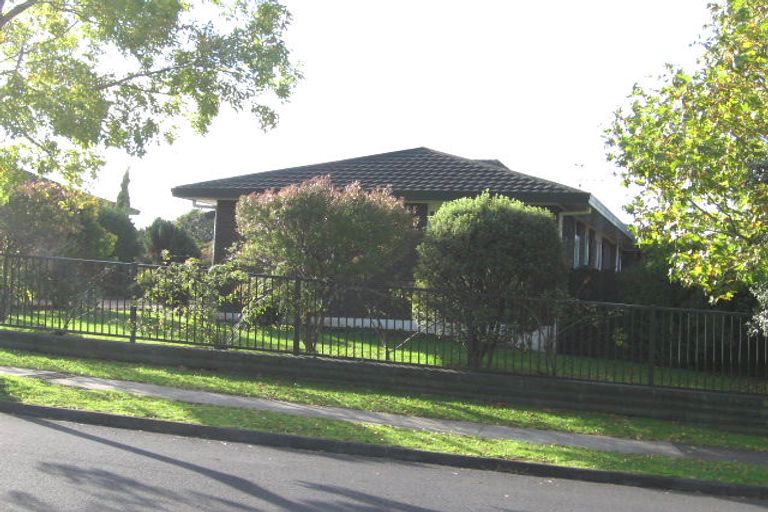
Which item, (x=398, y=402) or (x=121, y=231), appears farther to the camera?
(x=121, y=231)

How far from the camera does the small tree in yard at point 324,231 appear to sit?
12680mm

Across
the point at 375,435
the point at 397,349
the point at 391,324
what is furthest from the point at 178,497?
the point at 391,324

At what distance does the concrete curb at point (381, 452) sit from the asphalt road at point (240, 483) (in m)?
0.15

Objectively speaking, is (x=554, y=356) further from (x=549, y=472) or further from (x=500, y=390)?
(x=549, y=472)

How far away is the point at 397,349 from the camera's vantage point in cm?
1169

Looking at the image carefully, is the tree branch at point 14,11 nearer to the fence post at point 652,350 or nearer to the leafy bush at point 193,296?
the leafy bush at point 193,296

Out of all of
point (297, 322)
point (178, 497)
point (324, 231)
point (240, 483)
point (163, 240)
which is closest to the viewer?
point (178, 497)

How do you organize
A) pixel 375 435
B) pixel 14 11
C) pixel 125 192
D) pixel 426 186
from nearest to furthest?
pixel 375 435 < pixel 14 11 < pixel 426 186 < pixel 125 192

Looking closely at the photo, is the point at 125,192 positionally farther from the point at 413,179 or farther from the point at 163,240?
the point at 413,179

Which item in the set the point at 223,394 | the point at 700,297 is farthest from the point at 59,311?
the point at 700,297

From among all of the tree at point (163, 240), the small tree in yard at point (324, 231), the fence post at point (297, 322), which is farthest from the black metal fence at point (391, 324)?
the tree at point (163, 240)

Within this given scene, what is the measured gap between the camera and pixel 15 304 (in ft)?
42.6

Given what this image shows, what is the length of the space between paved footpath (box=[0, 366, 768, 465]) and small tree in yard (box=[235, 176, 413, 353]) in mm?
2607

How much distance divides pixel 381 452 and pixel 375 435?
1.75 feet
